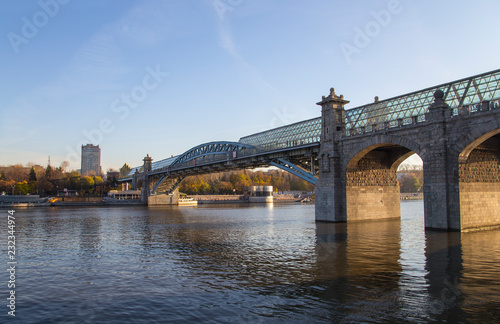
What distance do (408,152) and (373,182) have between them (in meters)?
4.52

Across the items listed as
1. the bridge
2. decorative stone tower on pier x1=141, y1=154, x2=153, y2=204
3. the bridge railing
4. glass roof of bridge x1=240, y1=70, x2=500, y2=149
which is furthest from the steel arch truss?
the bridge railing

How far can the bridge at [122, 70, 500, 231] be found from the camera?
26.7 m

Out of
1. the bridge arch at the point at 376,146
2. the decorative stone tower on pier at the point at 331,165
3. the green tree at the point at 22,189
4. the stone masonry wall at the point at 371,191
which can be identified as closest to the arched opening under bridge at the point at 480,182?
the bridge arch at the point at 376,146

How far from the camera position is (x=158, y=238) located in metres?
28.2

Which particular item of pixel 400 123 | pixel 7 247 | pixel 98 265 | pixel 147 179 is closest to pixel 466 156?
pixel 400 123

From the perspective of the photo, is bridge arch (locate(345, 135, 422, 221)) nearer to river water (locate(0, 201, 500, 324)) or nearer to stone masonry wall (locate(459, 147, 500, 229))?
stone masonry wall (locate(459, 147, 500, 229))

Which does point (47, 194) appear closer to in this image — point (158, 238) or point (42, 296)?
point (158, 238)

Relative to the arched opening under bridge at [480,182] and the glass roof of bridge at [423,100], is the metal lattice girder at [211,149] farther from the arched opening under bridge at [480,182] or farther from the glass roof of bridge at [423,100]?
the arched opening under bridge at [480,182]

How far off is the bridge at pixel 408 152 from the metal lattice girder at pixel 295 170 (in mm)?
159

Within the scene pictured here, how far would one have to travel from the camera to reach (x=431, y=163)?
2808 cm

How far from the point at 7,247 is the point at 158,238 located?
9533 mm

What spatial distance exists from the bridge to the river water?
4267mm

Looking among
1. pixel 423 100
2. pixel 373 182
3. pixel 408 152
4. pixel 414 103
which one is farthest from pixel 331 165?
pixel 423 100

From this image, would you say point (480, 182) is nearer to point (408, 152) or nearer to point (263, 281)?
point (408, 152)
